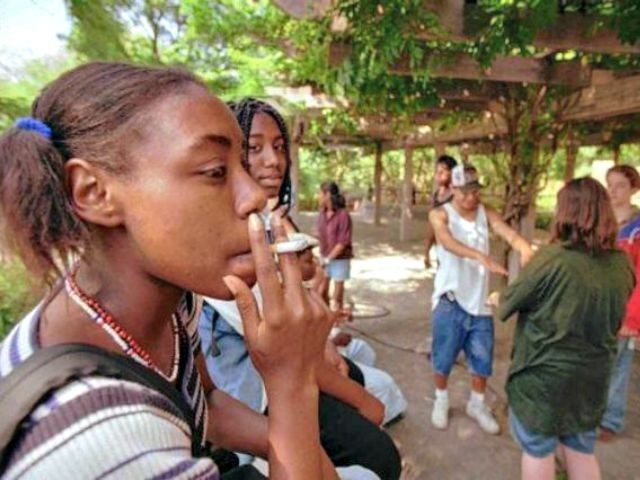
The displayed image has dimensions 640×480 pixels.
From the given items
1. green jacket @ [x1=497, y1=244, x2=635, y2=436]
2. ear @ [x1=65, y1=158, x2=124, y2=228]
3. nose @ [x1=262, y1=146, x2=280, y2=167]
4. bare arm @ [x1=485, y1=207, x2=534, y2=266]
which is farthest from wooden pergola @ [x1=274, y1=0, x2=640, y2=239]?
ear @ [x1=65, y1=158, x2=124, y2=228]

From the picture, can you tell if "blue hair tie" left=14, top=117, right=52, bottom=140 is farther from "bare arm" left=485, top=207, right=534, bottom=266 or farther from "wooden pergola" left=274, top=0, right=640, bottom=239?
"bare arm" left=485, top=207, right=534, bottom=266

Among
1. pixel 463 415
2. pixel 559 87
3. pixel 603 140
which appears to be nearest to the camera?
pixel 463 415

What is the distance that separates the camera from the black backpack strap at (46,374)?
0.58 meters

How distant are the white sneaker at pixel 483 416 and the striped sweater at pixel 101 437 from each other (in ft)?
10.9

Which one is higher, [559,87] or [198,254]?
[559,87]

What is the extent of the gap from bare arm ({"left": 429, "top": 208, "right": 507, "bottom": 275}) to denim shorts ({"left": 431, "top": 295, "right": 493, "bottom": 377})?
0.39 metres

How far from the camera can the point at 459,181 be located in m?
3.42

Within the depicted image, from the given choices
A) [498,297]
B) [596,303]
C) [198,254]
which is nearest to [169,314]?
[198,254]

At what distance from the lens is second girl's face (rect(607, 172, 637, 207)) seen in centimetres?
346

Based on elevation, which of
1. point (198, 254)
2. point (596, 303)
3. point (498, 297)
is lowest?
point (498, 297)

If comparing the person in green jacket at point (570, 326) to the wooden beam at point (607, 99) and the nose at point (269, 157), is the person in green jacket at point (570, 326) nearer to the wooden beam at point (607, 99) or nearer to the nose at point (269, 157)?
the nose at point (269, 157)

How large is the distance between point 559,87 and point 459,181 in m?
2.11

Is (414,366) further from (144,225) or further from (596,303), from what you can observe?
(144,225)

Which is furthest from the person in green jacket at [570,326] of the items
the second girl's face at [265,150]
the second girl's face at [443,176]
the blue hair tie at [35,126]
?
the second girl's face at [443,176]
